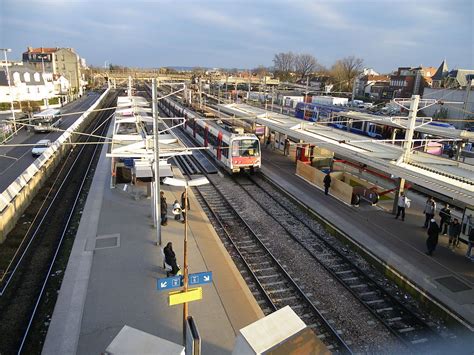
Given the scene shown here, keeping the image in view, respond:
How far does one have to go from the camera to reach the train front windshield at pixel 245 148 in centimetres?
2312

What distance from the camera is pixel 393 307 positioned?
10891 mm

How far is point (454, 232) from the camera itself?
1388 cm

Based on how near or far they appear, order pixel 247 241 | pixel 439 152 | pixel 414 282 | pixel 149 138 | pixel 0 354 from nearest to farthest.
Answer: pixel 0 354, pixel 414 282, pixel 247 241, pixel 149 138, pixel 439 152

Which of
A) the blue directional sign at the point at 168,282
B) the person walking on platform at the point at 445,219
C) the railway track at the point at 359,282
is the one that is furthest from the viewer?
the person walking on platform at the point at 445,219

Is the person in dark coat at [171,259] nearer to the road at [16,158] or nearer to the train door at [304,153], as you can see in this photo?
the road at [16,158]

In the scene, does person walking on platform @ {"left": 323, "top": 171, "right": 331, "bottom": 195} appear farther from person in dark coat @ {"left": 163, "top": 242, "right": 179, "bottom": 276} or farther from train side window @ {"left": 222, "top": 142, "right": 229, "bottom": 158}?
person in dark coat @ {"left": 163, "top": 242, "right": 179, "bottom": 276}

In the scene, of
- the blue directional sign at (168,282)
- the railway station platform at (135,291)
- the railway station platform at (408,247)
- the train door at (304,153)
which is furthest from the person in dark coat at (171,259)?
the train door at (304,153)

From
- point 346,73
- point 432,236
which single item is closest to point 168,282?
point 432,236

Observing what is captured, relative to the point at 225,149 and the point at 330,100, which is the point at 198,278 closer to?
the point at 225,149

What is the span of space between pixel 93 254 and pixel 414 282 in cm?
1065

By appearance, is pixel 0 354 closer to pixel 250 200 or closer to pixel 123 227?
pixel 123 227

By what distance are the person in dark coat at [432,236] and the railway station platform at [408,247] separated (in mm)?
287

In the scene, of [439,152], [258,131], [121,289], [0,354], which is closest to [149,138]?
[121,289]

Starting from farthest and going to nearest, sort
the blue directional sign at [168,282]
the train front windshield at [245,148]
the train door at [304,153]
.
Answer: the train door at [304,153]
the train front windshield at [245,148]
the blue directional sign at [168,282]
